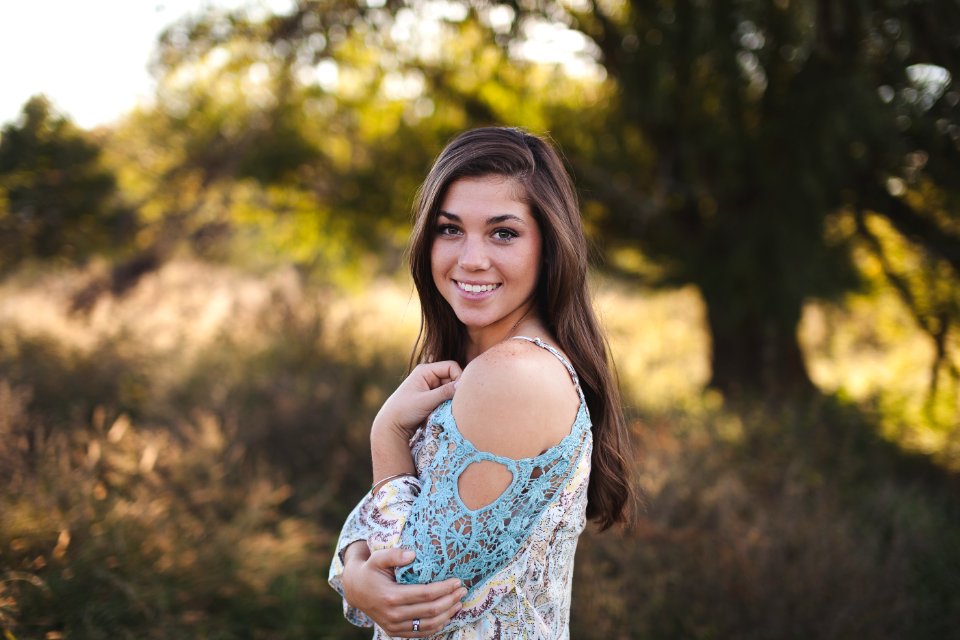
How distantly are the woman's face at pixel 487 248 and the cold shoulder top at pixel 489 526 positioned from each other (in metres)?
0.17

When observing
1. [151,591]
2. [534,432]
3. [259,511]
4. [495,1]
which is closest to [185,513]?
[259,511]

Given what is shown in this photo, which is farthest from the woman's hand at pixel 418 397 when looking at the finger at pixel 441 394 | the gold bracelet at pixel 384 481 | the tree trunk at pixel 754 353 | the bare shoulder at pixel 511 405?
the tree trunk at pixel 754 353

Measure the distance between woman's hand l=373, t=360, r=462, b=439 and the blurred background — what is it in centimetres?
149

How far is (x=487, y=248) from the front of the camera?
1616 mm

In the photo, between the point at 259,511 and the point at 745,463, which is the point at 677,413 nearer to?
the point at 745,463

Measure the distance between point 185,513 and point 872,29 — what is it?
5.27 meters

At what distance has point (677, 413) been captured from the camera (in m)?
5.95

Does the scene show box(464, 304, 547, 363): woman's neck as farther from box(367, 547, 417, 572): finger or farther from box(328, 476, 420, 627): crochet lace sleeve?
box(367, 547, 417, 572): finger

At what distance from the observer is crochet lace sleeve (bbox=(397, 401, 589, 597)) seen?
141 centimetres

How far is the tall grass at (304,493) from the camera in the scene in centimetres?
310

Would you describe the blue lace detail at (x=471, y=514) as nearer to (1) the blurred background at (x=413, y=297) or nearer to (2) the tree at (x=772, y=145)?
(1) the blurred background at (x=413, y=297)

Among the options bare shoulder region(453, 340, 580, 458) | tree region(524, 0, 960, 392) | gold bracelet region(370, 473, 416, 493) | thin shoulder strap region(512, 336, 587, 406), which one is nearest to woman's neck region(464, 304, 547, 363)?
thin shoulder strap region(512, 336, 587, 406)

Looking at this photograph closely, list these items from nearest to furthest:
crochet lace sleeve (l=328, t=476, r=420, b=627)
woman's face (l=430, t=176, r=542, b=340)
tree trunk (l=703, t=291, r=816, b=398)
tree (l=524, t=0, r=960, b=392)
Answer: crochet lace sleeve (l=328, t=476, r=420, b=627)
woman's face (l=430, t=176, r=542, b=340)
tree (l=524, t=0, r=960, b=392)
tree trunk (l=703, t=291, r=816, b=398)

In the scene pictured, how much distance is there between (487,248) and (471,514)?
0.60 metres
